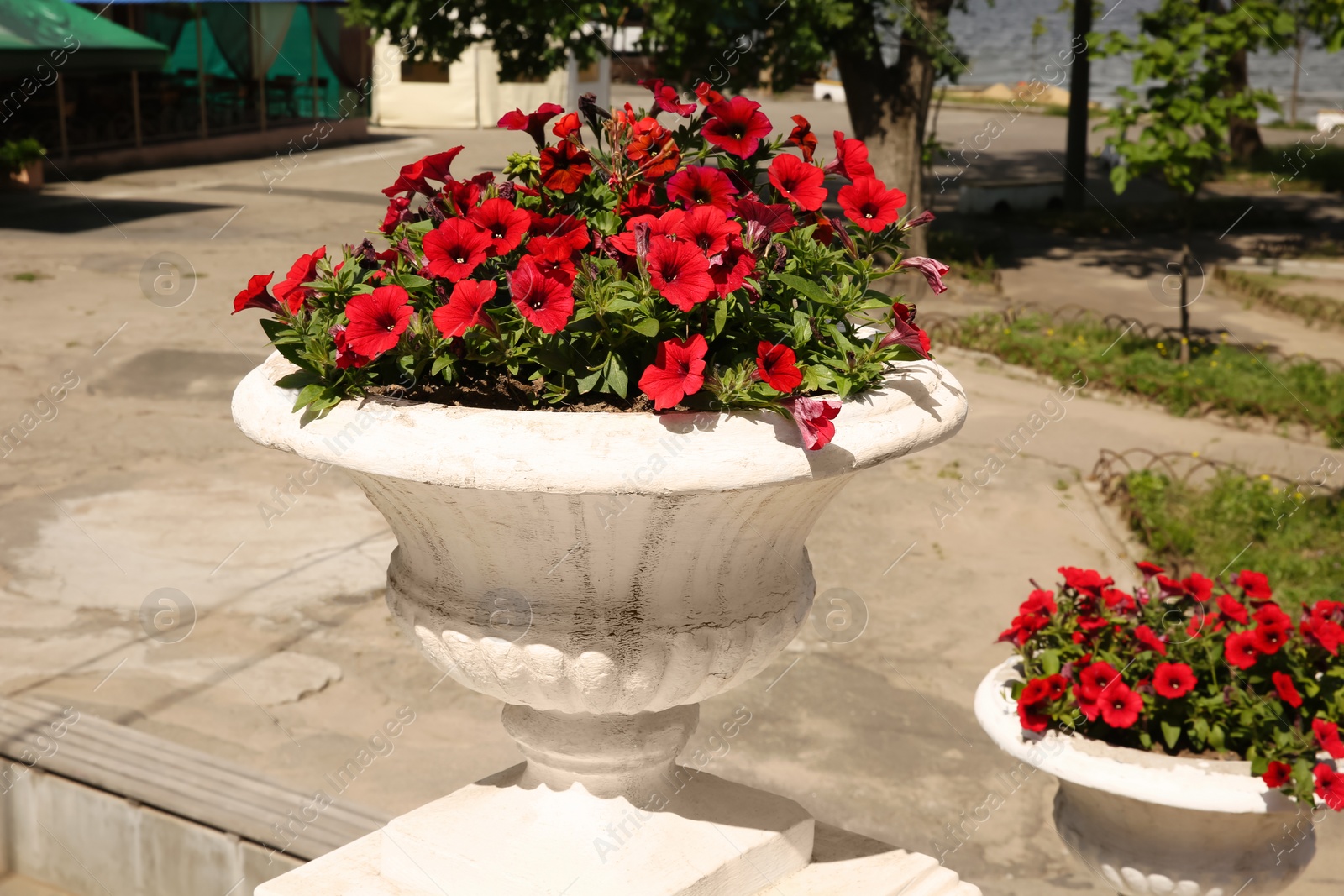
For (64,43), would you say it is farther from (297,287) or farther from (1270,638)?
(1270,638)

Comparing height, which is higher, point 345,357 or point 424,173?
point 424,173

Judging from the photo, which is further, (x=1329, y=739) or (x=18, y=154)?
(x=18, y=154)

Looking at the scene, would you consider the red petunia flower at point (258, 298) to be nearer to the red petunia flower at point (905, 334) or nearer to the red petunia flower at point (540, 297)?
the red petunia flower at point (540, 297)

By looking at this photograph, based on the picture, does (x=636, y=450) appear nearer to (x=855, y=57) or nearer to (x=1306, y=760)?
(x=1306, y=760)

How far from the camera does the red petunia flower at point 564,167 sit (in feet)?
6.27

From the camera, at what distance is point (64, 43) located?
15586mm

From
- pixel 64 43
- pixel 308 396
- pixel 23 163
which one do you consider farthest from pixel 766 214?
pixel 23 163

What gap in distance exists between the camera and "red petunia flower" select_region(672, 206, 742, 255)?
1.69 m

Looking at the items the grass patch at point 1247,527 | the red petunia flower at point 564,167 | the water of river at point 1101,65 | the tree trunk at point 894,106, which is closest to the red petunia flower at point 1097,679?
the red petunia flower at point 564,167

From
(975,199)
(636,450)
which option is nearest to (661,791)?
(636,450)

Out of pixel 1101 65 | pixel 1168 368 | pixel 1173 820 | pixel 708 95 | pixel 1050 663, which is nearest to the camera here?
pixel 708 95

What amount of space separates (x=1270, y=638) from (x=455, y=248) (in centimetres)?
221

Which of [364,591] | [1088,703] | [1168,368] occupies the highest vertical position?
[1088,703]

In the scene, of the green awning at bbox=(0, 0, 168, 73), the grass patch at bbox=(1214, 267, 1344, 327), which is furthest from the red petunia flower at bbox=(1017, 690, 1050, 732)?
the green awning at bbox=(0, 0, 168, 73)
